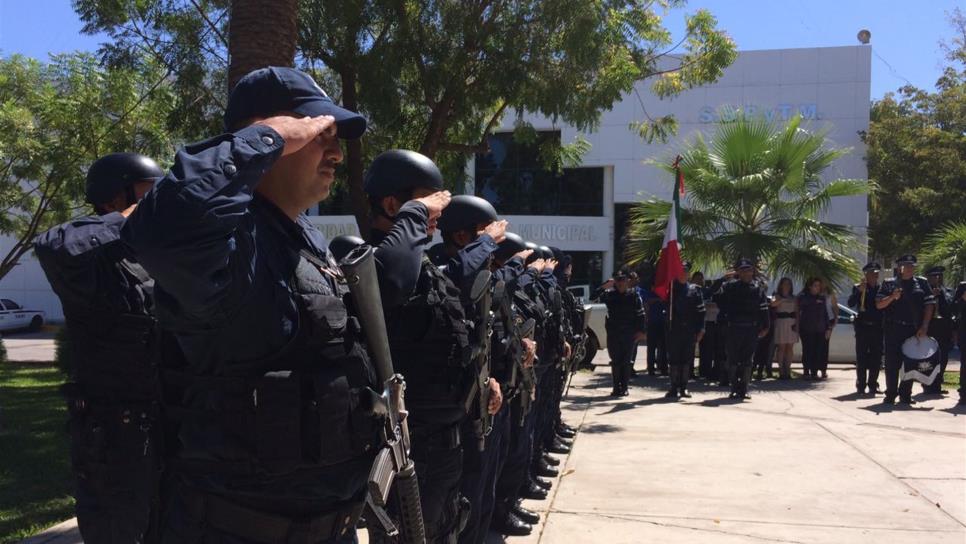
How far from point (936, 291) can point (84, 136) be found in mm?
13061

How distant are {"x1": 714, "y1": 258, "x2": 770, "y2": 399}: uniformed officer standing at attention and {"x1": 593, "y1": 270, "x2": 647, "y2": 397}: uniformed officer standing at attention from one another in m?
1.26

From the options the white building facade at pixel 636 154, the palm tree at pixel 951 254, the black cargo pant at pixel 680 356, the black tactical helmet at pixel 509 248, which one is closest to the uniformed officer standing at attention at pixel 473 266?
the black tactical helmet at pixel 509 248

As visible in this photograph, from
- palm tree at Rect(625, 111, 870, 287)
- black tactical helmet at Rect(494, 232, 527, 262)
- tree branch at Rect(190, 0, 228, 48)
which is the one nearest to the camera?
black tactical helmet at Rect(494, 232, 527, 262)

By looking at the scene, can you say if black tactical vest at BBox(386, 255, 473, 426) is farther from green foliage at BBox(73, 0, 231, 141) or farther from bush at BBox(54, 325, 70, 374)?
bush at BBox(54, 325, 70, 374)

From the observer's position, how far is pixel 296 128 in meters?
1.83

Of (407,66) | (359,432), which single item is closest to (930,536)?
(359,432)

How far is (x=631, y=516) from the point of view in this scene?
5512 millimetres

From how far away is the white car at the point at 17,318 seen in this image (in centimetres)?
2891

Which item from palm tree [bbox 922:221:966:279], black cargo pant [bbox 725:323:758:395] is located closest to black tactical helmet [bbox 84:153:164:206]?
black cargo pant [bbox 725:323:758:395]

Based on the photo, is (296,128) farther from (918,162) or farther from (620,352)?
(918,162)

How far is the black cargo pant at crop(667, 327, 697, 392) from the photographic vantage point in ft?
37.1

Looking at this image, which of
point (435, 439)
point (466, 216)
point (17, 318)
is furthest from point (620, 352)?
point (17, 318)

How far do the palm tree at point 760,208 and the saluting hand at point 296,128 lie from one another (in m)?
12.2

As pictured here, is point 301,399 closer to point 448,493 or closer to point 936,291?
point 448,493
